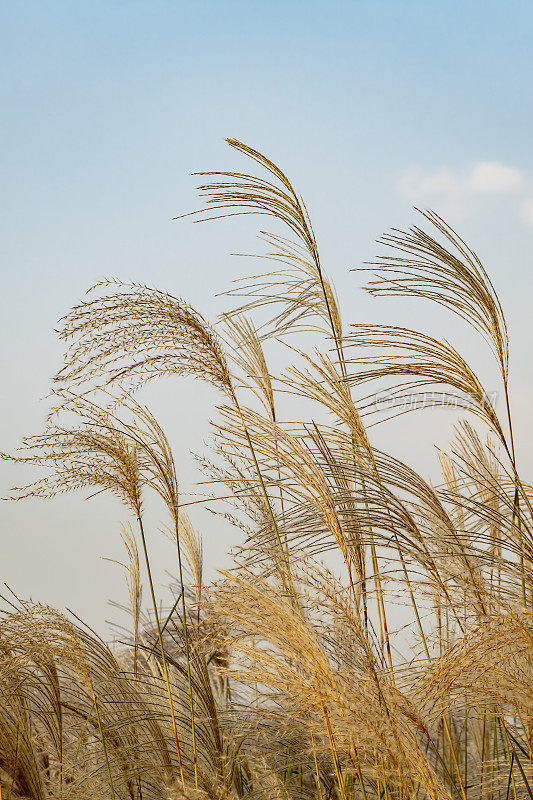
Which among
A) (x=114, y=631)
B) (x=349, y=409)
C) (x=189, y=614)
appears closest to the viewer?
(x=349, y=409)

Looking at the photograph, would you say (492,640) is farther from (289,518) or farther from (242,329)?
(242,329)

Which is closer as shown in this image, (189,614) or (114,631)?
(189,614)

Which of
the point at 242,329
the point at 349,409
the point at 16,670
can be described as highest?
the point at 242,329

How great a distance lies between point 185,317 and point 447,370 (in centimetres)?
63

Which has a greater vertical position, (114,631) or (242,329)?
(242,329)

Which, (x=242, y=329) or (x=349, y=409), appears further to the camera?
(x=242, y=329)

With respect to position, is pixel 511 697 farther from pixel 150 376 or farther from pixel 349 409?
pixel 150 376

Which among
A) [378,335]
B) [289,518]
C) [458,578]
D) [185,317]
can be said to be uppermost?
[185,317]

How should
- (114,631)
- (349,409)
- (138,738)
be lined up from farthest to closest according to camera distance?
(114,631) → (138,738) → (349,409)

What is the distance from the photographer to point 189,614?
2650 mm

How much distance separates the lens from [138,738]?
2.26 metres

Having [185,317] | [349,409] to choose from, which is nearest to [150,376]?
[185,317]

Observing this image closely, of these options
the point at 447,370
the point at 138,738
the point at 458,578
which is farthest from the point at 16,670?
the point at 447,370

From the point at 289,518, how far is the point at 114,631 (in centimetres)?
259
